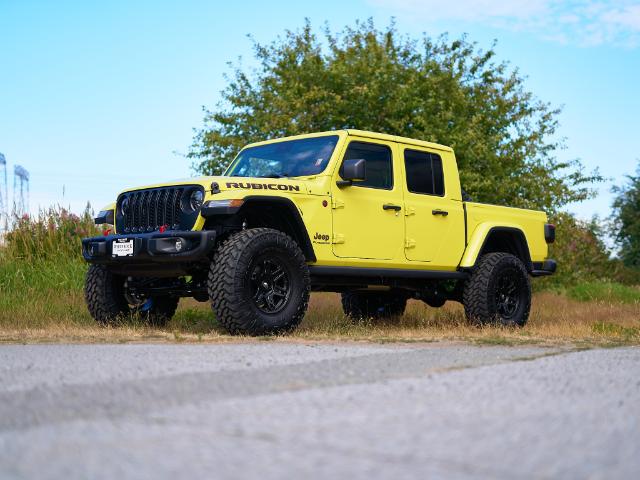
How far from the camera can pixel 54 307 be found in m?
10.2

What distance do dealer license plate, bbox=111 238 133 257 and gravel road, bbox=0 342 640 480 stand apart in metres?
2.77

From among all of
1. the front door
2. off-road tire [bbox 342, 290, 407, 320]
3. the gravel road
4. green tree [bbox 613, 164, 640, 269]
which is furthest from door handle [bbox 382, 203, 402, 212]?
green tree [bbox 613, 164, 640, 269]

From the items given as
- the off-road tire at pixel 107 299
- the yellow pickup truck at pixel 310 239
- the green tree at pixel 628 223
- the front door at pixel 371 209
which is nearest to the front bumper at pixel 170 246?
the yellow pickup truck at pixel 310 239

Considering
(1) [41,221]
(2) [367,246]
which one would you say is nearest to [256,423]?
(2) [367,246]

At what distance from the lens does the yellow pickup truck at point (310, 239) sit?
287 inches

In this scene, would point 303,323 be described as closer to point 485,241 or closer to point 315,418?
point 485,241

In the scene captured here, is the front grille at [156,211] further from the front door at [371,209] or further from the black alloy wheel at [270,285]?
the front door at [371,209]

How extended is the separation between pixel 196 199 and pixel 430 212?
2877 millimetres

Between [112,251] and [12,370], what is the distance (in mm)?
3430

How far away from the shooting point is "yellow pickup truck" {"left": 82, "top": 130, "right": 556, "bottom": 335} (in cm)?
728

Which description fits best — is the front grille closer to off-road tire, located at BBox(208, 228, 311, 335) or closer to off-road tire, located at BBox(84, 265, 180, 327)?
off-road tire, located at BBox(208, 228, 311, 335)

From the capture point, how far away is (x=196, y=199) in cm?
747

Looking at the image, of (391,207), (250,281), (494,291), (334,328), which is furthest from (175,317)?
(494,291)

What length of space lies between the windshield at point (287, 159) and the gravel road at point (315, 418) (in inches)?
154
